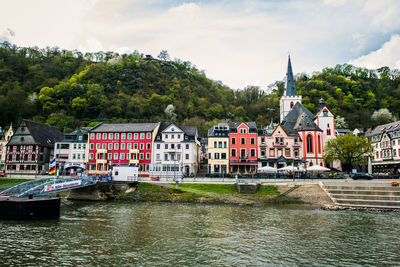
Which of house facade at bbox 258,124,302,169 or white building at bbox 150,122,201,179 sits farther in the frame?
white building at bbox 150,122,201,179

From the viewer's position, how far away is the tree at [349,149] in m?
48.5

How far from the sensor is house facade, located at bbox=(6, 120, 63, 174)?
65312mm

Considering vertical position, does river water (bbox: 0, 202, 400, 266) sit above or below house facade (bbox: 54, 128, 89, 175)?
below

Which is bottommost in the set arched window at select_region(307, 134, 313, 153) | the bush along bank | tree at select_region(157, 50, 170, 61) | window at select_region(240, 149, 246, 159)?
the bush along bank

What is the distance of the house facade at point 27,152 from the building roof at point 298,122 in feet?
188

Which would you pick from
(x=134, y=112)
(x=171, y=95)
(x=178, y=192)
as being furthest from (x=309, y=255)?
(x=171, y=95)

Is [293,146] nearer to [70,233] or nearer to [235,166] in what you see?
[235,166]

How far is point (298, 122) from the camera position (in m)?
63.4

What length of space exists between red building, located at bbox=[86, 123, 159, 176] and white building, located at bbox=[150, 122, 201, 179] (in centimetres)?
250

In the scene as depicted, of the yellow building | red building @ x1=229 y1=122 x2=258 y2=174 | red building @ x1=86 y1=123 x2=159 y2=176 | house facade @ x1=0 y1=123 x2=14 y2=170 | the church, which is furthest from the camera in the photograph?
house facade @ x1=0 y1=123 x2=14 y2=170

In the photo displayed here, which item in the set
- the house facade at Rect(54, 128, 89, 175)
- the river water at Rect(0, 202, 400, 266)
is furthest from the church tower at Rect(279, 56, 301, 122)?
the house facade at Rect(54, 128, 89, 175)

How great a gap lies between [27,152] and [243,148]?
52.1 m

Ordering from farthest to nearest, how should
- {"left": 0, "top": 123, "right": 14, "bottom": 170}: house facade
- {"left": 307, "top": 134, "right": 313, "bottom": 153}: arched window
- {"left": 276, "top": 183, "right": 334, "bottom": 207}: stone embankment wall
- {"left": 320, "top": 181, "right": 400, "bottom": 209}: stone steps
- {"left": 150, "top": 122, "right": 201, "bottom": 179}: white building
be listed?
{"left": 0, "top": 123, "right": 14, "bottom": 170}: house facade
{"left": 307, "top": 134, "right": 313, "bottom": 153}: arched window
{"left": 150, "top": 122, "right": 201, "bottom": 179}: white building
{"left": 276, "top": 183, "right": 334, "bottom": 207}: stone embankment wall
{"left": 320, "top": 181, "right": 400, "bottom": 209}: stone steps

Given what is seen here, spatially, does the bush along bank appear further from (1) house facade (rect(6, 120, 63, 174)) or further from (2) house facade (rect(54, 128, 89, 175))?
(1) house facade (rect(6, 120, 63, 174))
